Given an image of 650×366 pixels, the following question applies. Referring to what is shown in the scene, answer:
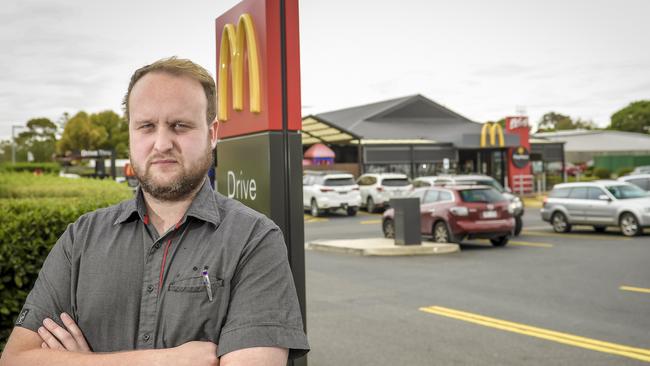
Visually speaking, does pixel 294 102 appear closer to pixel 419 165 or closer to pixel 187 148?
pixel 187 148

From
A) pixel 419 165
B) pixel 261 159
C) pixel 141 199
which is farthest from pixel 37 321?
pixel 419 165

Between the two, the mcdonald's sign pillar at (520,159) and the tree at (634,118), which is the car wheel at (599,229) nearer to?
the mcdonald's sign pillar at (520,159)

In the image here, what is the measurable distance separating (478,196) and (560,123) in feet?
397

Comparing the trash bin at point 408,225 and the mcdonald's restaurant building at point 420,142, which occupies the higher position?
the mcdonald's restaurant building at point 420,142

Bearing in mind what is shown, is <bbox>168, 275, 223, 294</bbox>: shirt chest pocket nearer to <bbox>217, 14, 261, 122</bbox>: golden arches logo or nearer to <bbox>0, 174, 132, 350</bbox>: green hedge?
<bbox>217, 14, 261, 122</bbox>: golden arches logo

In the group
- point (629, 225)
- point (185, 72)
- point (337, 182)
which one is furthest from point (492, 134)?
point (185, 72)

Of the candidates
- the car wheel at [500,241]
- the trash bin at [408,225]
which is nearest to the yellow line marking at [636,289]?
the trash bin at [408,225]

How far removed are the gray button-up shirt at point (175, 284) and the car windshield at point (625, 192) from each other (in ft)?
59.6

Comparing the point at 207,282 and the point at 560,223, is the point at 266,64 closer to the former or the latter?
the point at 207,282

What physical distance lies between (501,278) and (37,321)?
10059 mm

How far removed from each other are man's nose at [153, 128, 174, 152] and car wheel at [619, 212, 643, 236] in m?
17.9

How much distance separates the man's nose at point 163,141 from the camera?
227cm

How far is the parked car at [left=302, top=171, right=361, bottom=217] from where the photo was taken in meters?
27.7

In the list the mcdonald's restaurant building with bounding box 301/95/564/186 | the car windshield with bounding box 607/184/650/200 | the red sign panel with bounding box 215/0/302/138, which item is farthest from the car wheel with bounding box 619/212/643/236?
the mcdonald's restaurant building with bounding box 301/95/564/186
